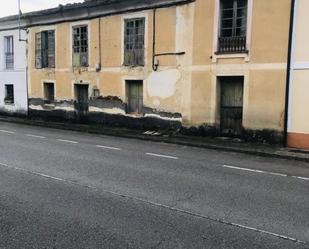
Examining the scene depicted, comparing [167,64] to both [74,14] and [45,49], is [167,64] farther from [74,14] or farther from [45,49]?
[45,49]

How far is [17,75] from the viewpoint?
A: 26172 millimetres

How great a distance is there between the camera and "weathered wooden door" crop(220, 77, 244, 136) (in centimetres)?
1599

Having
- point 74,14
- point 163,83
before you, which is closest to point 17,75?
point 74,14

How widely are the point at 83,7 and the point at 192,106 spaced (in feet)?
27.9

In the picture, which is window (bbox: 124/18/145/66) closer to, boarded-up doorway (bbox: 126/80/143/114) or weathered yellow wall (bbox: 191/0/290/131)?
boarded-up doorway (bbox: 126/80/143/114)

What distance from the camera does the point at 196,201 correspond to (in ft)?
24.1

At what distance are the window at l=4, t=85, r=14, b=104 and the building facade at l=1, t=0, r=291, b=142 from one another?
3340 mm

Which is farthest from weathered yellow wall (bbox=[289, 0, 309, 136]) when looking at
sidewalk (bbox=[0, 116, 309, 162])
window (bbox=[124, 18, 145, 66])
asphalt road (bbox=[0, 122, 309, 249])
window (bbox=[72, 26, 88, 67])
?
window (bbox=[72, 26, 88, 67])

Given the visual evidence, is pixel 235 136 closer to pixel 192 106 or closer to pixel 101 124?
pixel 192 106

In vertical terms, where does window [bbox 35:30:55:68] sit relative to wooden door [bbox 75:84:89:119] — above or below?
above

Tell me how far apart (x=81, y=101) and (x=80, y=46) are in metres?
2.95

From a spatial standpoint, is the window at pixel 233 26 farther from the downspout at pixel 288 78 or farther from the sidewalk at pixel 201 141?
the sidewalk at pixel 201 141

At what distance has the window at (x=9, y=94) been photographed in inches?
1067

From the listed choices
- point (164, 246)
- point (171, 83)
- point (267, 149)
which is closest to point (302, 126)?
point (267, 149)
